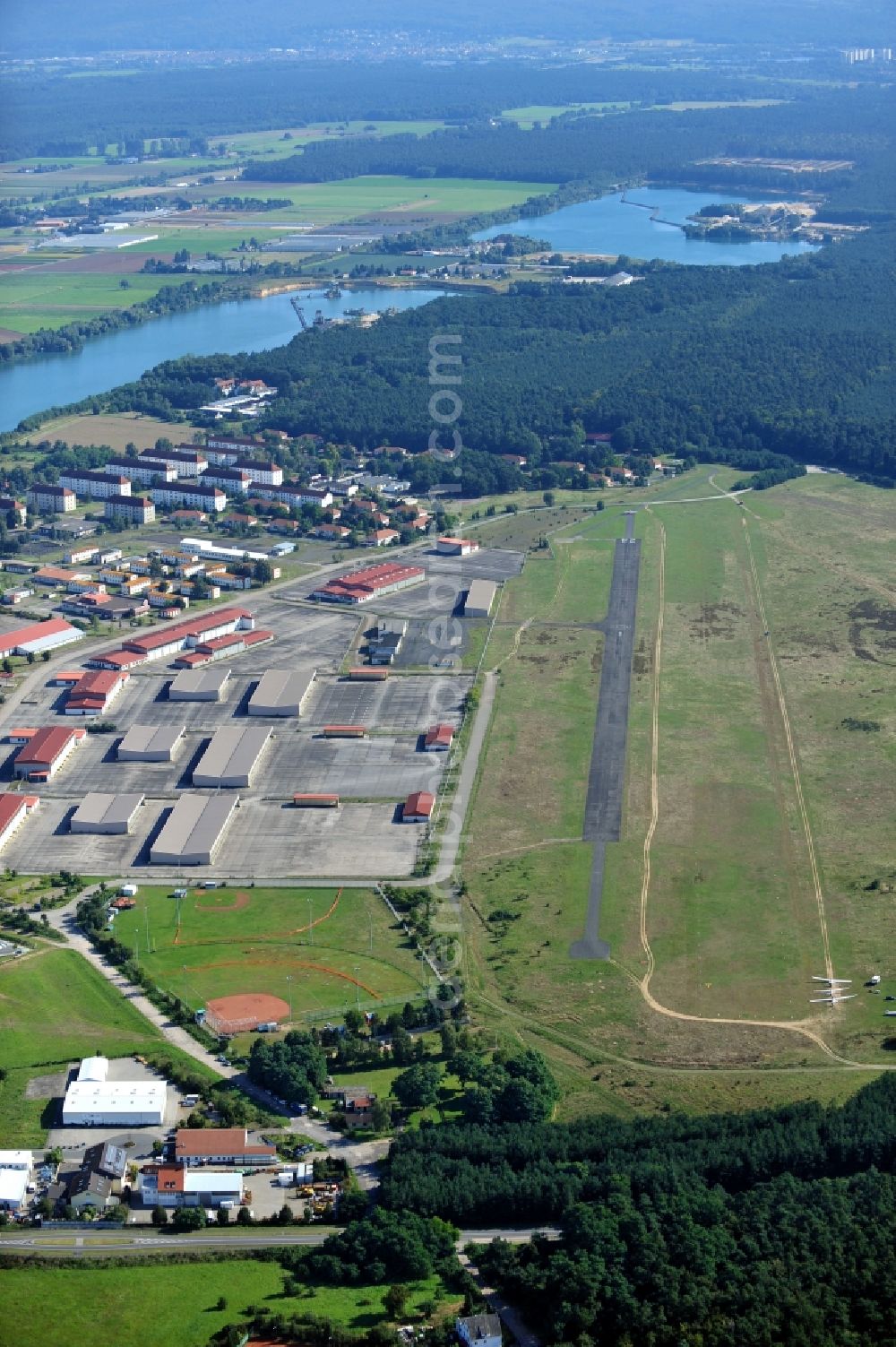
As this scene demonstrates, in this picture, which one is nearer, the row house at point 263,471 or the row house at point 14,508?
the row house at point 14,508

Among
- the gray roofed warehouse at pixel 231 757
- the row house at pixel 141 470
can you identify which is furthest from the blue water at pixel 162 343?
the gray roofed warehouse at pixel 231 757

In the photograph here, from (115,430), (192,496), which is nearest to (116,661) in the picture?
(192,496)

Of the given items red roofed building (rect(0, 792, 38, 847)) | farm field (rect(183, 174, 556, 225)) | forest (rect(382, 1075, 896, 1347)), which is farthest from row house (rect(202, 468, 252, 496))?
farm field (rect(183, 174, 556, 225))

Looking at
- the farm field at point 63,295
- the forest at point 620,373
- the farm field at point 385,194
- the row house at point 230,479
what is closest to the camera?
the row house at point 230,479

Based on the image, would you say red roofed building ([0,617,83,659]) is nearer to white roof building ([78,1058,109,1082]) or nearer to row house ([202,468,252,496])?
row house ([202,468,252,496])

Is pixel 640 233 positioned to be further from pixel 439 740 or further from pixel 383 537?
pixel 439 740

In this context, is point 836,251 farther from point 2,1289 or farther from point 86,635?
point 2,1289

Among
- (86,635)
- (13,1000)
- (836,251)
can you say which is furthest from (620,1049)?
(836,251)

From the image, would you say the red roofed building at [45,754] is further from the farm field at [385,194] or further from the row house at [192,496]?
the farm field at [385,194]

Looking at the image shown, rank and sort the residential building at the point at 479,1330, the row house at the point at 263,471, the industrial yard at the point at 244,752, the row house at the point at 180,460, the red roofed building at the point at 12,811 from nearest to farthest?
the residential building at the point at 479,1330 → the industrial yard at the point at 244,752 → the red roofed building at the point at 12,811 → the row house at the point at 263,471 → the row house at the point at 180,460
